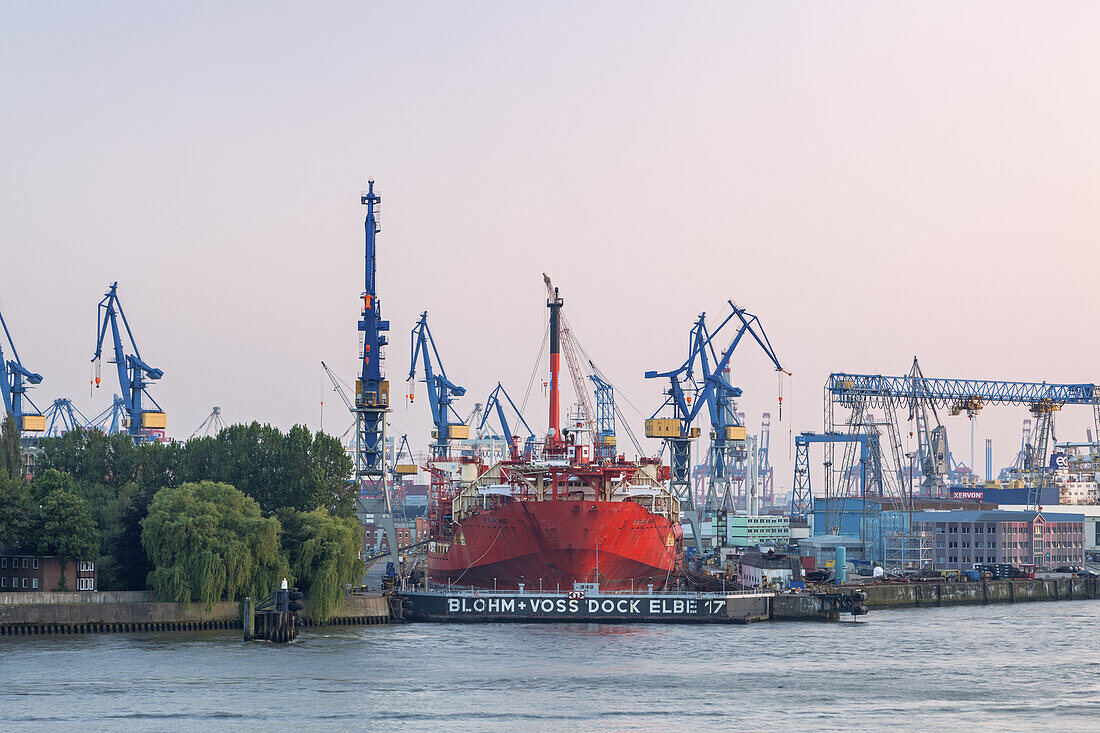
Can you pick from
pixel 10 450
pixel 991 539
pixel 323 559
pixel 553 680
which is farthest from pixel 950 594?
pixel 10 450

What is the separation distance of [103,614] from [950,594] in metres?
67.4

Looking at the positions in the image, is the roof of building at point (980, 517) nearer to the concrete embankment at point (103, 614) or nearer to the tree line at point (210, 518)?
the tree line at point (210, 518)

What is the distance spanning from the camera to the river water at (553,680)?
186ft

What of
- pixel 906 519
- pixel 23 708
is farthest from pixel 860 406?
pixel 23 708

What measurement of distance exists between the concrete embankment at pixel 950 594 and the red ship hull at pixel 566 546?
852 centimetres

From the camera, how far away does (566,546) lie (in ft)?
302

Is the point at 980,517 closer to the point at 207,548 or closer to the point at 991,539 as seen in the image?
the point at 991,539

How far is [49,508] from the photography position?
82.3m

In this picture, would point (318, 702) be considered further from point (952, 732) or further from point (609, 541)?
point (609, 541)

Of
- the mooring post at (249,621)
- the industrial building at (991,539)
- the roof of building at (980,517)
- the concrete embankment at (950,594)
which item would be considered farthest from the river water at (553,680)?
the roof of building at (980,517)

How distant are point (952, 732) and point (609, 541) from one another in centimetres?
3940

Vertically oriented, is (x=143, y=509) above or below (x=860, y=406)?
below

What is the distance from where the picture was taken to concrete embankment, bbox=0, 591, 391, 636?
79125 mm

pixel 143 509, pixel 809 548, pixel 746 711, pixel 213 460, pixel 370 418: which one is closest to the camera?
pixel 746 711
